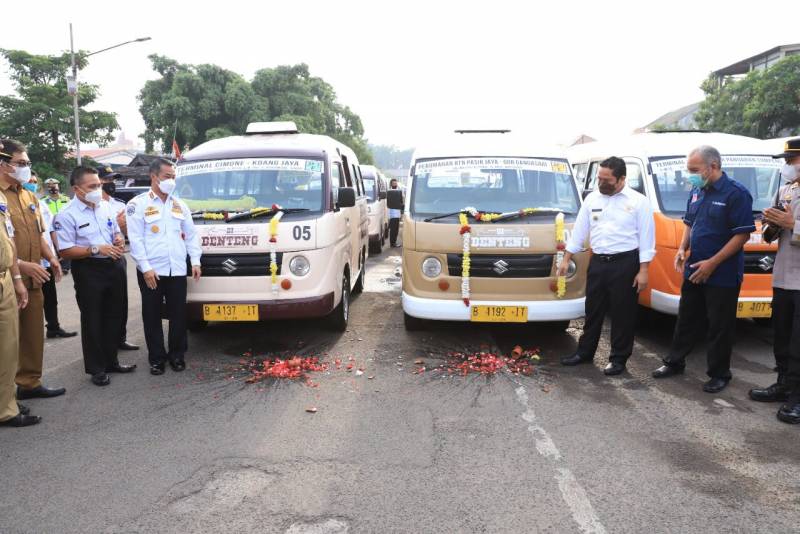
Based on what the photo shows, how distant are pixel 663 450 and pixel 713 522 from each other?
849mm

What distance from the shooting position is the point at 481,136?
294 inches

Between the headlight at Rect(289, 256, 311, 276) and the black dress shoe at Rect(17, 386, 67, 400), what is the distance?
226cm

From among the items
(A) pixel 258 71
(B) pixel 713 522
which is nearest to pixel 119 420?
(B) pixel 713 522

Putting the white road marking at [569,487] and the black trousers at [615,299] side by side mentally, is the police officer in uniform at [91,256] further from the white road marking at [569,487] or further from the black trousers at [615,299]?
the black trousers at [615,299]

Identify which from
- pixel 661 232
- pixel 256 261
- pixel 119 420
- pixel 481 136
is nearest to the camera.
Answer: pixel 119 420

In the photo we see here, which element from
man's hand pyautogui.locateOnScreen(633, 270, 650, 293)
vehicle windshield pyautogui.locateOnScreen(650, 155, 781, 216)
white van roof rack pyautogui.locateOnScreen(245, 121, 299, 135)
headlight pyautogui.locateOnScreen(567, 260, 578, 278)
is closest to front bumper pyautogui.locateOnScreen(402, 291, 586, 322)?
headlight pyautogui.locateOnScreen(567, 260, 578, 278)

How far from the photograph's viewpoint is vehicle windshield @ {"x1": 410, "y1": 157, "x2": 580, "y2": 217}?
Answer: 6492mm

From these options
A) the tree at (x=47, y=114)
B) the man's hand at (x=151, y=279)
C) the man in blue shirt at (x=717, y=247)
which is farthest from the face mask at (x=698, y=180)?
the tree at (x=47, y=114)

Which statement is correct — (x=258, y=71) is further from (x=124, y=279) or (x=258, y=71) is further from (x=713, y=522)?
(x=713, y=522)

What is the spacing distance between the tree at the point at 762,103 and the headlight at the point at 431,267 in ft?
109

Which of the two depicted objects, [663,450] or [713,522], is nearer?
[713,522]

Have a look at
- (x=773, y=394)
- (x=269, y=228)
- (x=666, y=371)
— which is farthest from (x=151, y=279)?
(x=773, y=394)

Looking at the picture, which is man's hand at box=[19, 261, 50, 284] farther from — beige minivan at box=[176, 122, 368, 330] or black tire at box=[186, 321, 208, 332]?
black tire at box=[186, 321, 208, 332]

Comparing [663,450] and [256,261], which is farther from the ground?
[256,261]
